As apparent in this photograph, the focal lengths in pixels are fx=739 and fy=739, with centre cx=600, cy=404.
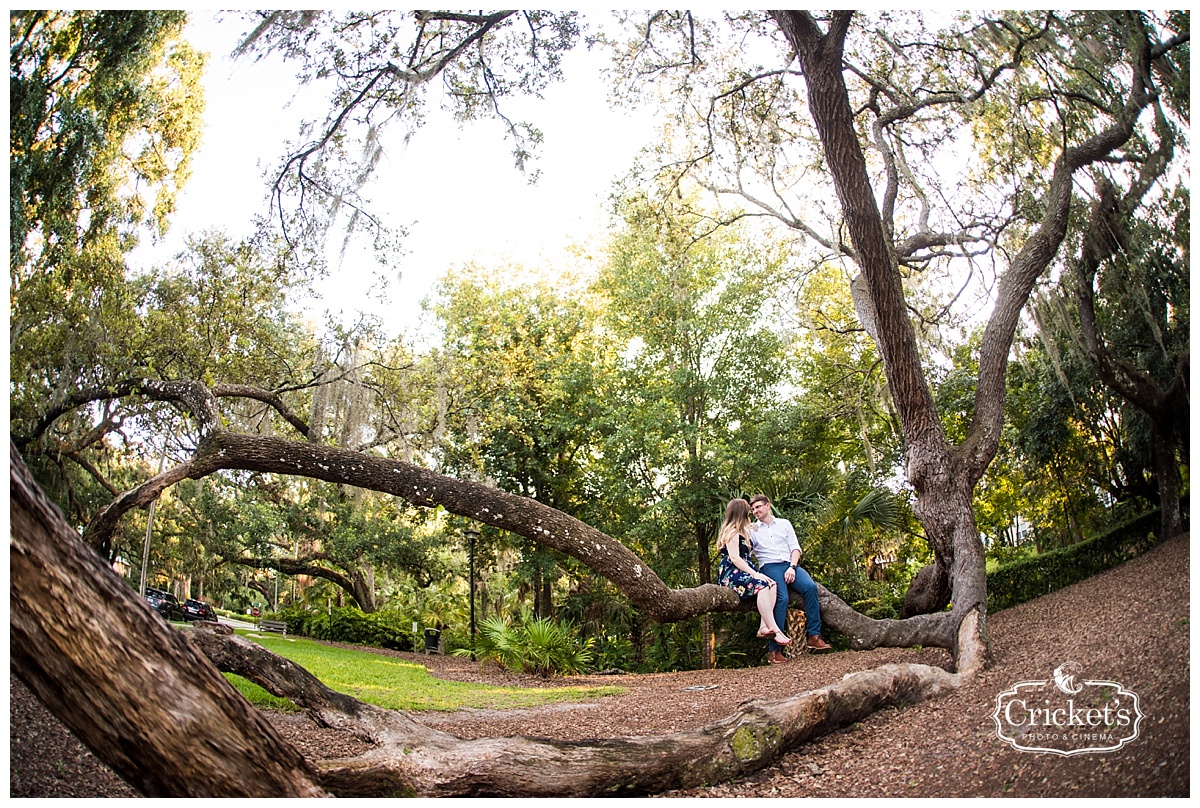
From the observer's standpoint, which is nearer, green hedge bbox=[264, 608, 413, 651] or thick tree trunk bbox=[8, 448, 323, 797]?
thick tree trunk bbox=[8, 448, 323, 797]

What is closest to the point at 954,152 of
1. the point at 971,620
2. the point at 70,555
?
the point at 971,620

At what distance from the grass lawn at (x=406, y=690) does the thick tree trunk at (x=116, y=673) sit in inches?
91.0

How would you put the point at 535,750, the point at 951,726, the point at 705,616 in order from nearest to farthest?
the point at 535,750 → the point at 951,726 → the point at 705,616

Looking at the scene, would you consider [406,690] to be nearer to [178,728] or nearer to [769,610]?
[769,610]

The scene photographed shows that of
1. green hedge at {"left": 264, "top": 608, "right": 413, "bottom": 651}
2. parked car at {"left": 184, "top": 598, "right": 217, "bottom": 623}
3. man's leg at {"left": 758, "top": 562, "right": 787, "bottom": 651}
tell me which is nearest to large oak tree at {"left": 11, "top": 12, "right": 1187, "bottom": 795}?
man's leg at {"left": 758, "top": 562, "right": 787, "bottom": 651}

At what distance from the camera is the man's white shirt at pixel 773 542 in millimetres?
4945

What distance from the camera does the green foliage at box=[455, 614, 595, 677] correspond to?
7.96 m

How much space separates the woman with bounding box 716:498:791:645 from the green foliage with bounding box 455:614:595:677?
3489mm

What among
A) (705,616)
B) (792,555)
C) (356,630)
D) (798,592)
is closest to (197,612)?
(356,630)

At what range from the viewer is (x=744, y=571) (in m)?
4.90

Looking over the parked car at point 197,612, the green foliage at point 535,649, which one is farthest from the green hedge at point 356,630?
the green foliage at point 535,649

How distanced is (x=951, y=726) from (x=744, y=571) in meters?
1.83

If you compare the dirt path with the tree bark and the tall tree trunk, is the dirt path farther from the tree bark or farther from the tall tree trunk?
the tall tree trunk

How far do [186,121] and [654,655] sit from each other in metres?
8.16
